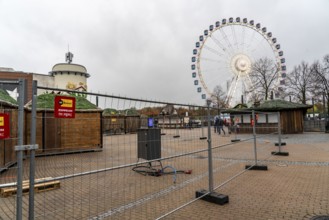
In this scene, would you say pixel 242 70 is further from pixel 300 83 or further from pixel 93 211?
pixel 93 211

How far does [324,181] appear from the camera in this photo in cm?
583

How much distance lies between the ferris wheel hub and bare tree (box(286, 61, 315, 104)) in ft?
25.6

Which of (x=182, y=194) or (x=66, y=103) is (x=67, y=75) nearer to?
(x=182, y=194)

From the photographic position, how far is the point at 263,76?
31.9 m

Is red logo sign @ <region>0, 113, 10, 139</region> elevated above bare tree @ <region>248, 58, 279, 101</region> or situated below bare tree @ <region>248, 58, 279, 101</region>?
below

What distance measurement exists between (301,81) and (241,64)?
9.74 metres

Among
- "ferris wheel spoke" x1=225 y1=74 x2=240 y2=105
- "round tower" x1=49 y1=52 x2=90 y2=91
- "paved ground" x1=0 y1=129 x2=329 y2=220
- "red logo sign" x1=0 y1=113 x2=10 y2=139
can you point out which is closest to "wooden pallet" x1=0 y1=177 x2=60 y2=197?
"paved ground" x1=0 y1=129 x2=329 y2=220

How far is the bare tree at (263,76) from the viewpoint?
3131 centimetres

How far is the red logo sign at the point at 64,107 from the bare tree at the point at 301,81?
35535 mm

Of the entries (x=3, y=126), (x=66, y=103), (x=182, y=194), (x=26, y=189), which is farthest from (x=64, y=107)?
(x=26, y=189)

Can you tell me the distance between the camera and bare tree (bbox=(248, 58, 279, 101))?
31312 mm

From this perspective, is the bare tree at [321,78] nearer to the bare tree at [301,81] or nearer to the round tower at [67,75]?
the bare tree at [301,81]

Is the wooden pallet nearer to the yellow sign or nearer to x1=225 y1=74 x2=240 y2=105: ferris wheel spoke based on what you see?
the yellow sign

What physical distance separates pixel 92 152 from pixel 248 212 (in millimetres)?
10075
